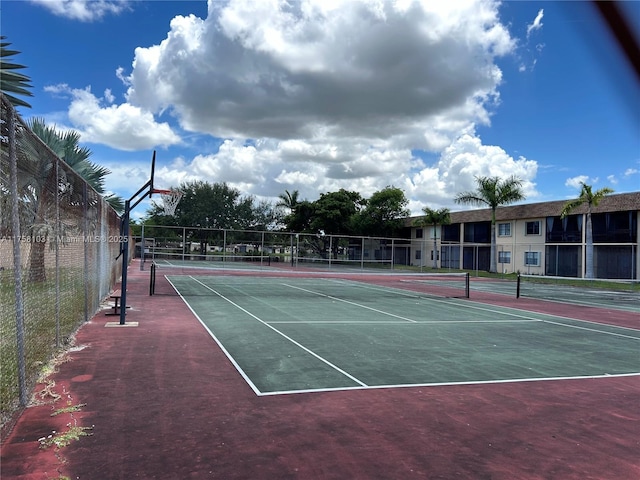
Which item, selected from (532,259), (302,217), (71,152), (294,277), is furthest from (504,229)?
(71,152)

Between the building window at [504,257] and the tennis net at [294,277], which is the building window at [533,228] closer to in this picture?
the building window at [504,257]

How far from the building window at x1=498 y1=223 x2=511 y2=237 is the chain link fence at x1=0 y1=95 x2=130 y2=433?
4492 cm

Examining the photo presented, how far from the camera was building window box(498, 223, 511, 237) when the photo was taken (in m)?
49.9

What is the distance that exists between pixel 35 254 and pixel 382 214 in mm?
52695

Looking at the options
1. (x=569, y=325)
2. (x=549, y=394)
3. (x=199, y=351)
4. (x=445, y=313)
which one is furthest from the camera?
(x=445, y=313)

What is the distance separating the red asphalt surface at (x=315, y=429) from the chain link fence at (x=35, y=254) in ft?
1.95

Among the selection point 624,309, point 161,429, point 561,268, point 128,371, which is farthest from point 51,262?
point 561,268

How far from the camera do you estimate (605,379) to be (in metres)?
7.59

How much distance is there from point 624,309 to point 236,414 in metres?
18.8

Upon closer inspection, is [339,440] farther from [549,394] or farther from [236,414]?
[549,394]

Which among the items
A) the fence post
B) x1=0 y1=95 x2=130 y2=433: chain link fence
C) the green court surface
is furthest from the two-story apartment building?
the fence post

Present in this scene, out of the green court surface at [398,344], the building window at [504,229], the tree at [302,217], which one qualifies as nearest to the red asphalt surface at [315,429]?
the green court surface at [398,344]

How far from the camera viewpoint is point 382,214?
59.3 m

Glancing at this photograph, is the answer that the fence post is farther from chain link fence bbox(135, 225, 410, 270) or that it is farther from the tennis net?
chain link fence bbox(135, 225, 410, 270)
